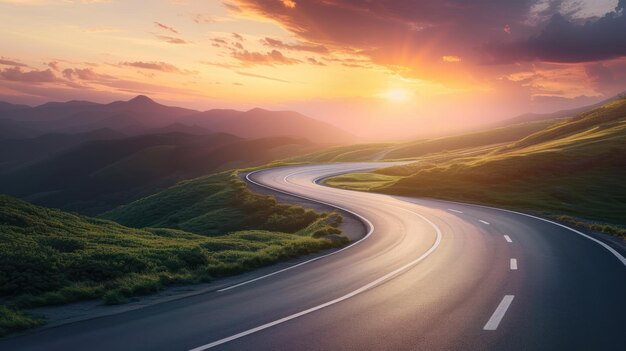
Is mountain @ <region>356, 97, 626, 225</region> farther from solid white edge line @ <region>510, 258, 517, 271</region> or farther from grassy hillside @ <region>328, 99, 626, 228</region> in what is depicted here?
solid white edge line @ <region>510, 258, 517, 271</region>

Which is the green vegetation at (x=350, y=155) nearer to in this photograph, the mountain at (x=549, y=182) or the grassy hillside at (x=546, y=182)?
the grassy hillside at (x=546, y=182)

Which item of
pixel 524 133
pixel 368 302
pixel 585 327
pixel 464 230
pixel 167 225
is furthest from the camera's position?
pixel 524 133

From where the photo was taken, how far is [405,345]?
7.91 m

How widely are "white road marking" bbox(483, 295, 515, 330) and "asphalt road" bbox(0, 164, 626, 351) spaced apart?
0.04 metres

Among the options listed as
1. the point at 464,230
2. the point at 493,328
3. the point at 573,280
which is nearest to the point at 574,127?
the point at 464,230

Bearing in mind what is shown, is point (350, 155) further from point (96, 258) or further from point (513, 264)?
point (96, 258)

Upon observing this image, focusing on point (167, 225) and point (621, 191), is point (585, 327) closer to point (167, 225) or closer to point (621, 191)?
point (167, 225)

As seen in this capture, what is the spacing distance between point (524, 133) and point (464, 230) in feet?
549

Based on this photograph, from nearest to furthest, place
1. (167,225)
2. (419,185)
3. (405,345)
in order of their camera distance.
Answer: (405,345) → (167,225) → (419,185)

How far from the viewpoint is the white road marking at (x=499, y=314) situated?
892 cm

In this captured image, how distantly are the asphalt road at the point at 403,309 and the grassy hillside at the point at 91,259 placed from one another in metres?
1.55

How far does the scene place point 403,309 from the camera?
10297 mm

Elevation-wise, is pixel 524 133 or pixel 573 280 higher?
pixel 524 133

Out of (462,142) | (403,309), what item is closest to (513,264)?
(403,309)
